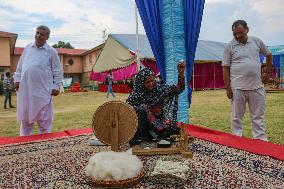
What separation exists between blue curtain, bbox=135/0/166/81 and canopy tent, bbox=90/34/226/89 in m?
10.2

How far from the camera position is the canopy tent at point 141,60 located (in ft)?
52.6

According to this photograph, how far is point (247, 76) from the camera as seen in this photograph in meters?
4.00

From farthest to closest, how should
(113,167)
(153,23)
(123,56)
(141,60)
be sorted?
(141,60)
(123,56)
(153,23)
(113,167)

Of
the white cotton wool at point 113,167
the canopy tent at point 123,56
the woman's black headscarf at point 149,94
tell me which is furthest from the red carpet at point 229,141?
the canopy tent at point 123,56

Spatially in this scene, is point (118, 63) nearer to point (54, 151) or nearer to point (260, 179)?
point (54, 151)

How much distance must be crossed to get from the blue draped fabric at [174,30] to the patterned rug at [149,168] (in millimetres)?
1362

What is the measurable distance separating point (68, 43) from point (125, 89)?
35.3 meters

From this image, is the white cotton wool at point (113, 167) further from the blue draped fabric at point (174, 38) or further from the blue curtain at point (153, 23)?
the blue curtain at point (153, 23)

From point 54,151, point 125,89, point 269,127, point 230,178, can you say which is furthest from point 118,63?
point 230,178

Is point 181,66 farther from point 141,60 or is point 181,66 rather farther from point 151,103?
point 141,60

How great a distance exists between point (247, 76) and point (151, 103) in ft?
4.08

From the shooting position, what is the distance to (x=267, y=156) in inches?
119

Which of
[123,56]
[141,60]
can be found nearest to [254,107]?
[123,56]

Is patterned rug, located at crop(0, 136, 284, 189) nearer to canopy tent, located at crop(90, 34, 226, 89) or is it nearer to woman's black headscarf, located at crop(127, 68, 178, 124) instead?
woman's black headscarf, located at crop(127, 68, 178, 124)
